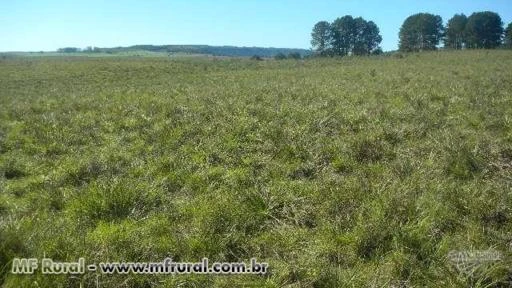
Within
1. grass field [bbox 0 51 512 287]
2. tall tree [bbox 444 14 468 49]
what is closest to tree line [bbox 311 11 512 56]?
tall tree [bbox 444 14 468 49]

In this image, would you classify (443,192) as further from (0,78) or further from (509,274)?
(0,78)

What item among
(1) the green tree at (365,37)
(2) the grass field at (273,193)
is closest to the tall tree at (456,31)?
(1) the green tree at (365,37)

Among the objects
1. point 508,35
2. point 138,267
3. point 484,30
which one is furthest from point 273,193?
point 484,30

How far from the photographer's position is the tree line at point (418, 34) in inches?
3981

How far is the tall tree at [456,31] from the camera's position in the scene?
105438mm

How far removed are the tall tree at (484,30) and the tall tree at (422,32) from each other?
1141 cm

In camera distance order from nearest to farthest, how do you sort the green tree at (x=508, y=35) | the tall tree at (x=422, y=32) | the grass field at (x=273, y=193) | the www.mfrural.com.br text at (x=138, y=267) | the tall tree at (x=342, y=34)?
1. the www.mfrural.com.br text at (x=138, y=267)
2. the grass field at (x=273, y=193)
3. the green tree at (x=508, y=35)
4. the tall tree at (x=422, y=32)
5. the tall tree at (x=342, y=34)

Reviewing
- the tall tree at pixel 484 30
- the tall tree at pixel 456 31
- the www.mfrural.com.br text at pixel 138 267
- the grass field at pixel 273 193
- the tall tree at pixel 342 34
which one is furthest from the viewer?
the tall tree at pixel 342 34

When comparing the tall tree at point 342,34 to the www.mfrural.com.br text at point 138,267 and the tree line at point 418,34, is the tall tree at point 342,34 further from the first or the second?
the www.mfrural.com.br text at point 138,267

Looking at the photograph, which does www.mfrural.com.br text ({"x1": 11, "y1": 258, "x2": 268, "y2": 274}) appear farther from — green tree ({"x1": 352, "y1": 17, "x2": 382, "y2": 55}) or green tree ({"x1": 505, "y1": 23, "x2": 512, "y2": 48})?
green tree ({"x1": 352, "y1": 17, "x2": 382, "y2": 55})

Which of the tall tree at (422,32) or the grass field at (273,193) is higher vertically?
the tall tree at (422,32)

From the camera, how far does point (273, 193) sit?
655 cm

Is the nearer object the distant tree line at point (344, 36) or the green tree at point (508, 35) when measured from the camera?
the green tree at point (508, 35)

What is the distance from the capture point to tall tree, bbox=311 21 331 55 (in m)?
120
